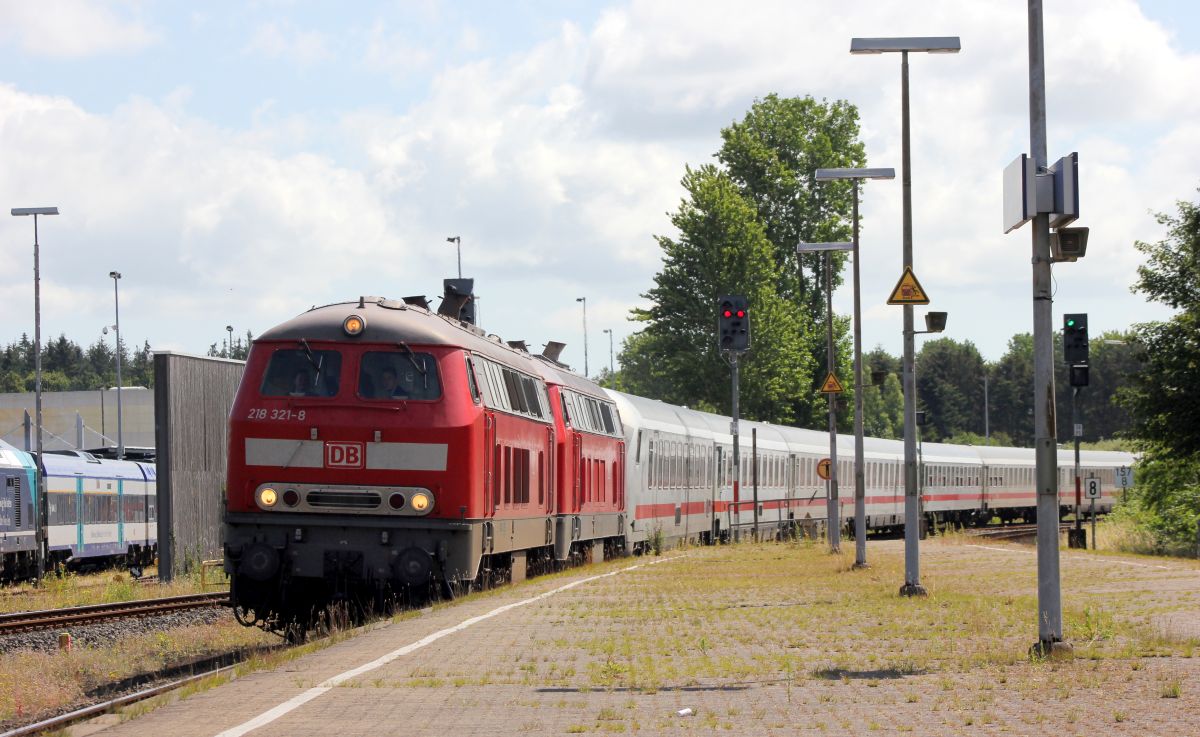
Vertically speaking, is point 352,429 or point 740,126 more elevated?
point 740,126

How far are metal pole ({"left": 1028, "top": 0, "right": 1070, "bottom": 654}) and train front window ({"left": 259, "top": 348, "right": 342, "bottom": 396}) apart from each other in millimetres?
7698

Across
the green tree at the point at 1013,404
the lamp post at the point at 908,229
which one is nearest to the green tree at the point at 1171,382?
the lamp post at the point at 908,229

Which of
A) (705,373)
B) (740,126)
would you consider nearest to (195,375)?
(705,373)

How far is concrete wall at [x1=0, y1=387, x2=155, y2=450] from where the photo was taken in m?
103

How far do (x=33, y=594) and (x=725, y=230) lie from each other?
139 ft

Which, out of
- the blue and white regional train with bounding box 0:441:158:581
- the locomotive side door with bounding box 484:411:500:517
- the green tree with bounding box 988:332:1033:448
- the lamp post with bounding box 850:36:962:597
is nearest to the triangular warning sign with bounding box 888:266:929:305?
the lamp post with bounding box 850:36:962:597

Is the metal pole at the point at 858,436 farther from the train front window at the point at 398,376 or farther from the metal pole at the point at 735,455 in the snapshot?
the train front window at the point at 398,376

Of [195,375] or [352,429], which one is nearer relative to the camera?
[352,429]

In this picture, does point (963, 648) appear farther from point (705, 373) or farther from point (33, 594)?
point (705, 373)

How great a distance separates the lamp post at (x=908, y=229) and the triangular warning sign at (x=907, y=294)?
0.47 meters

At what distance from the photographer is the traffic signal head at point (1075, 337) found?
1362 inches

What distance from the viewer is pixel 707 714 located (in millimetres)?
9758

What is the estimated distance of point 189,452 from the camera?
31.3 m

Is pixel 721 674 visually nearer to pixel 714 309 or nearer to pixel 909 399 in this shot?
pixel 909 399
